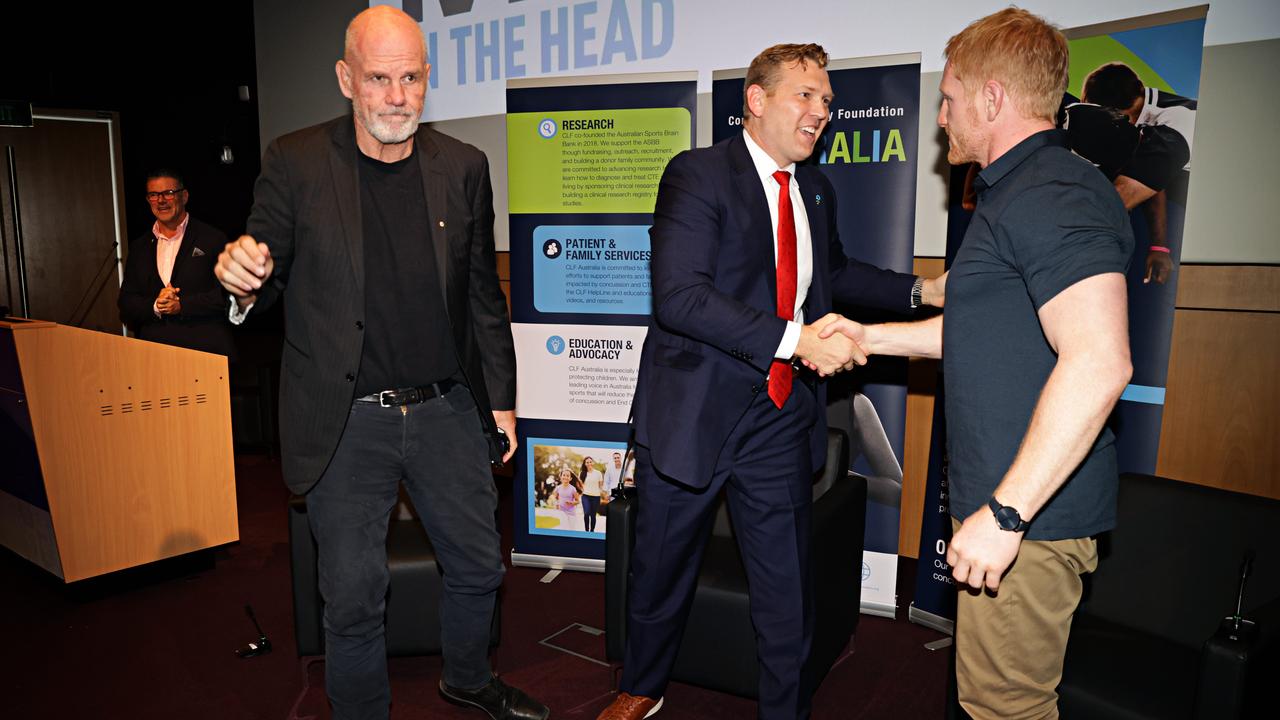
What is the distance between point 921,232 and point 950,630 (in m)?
1.71

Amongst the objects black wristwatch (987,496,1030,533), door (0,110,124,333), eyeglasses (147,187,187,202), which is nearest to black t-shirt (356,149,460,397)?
black wristwatch (987,496,1030,533)

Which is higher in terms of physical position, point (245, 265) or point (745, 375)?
point (245, 265)

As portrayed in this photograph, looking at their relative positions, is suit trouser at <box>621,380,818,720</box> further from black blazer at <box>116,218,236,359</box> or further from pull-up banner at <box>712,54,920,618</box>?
black blazer at <box>116,218,236,359</box>

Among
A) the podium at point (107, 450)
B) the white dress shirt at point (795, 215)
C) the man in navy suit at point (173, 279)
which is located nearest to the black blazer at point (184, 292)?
the man in navy suit at point (173, 279)

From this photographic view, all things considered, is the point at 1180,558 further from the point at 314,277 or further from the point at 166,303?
the point at 166,303

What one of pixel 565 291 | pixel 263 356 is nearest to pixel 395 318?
pixel 565 291

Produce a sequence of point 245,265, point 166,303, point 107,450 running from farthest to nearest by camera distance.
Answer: point 166,303
point 107,450
point 245,265

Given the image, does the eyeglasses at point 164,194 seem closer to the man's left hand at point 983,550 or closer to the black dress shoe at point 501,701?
the black dress shoe at point 501,701

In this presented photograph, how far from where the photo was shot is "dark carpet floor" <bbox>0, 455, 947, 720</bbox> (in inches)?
104

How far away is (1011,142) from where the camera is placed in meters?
1.53

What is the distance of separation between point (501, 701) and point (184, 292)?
330cm

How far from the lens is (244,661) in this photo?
9.61 feet

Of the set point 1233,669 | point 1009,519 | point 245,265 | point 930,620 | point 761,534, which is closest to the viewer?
point 1009,519

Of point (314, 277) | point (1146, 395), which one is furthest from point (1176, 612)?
point (314, 277)
